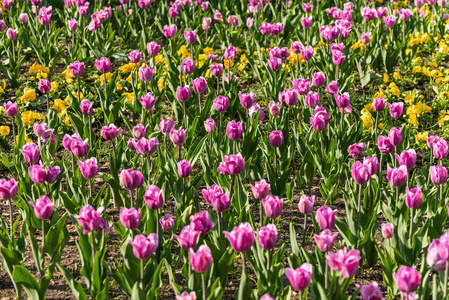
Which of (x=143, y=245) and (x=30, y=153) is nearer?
(x=143, y=245)

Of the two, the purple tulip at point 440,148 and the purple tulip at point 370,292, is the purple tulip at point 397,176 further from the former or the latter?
the purple tulip at point 370,292

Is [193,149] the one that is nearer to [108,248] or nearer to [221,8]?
[108,248]

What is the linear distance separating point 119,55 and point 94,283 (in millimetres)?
3869

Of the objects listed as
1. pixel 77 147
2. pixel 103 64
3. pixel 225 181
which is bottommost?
pixel 225 181

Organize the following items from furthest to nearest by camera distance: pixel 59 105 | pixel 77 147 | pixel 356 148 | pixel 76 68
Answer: pixel 59 105 < pixel 76 68 < pixel 356 148 < pixel 77 147

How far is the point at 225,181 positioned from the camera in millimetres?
3324

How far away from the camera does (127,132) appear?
464cm

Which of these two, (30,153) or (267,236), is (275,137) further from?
(30,153)

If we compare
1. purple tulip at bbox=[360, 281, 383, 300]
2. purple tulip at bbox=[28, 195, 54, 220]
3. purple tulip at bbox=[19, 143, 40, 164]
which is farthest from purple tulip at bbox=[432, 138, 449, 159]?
purple tulip at bbox=[19, 143, 40, 164]

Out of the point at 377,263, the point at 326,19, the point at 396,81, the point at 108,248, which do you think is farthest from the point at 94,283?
the point at 326,19

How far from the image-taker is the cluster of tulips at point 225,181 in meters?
2.45

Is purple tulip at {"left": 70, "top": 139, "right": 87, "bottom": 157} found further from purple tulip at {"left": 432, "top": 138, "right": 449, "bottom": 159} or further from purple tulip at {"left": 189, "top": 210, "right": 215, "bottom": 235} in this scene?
purple tulip at {"left": 432, "top": 138, "right": 449, "bottom": 159}

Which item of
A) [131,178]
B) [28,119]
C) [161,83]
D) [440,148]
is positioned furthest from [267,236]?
[161,83]

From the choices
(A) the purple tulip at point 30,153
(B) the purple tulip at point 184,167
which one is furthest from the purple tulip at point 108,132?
(B) the purple tulip at point 184,167
